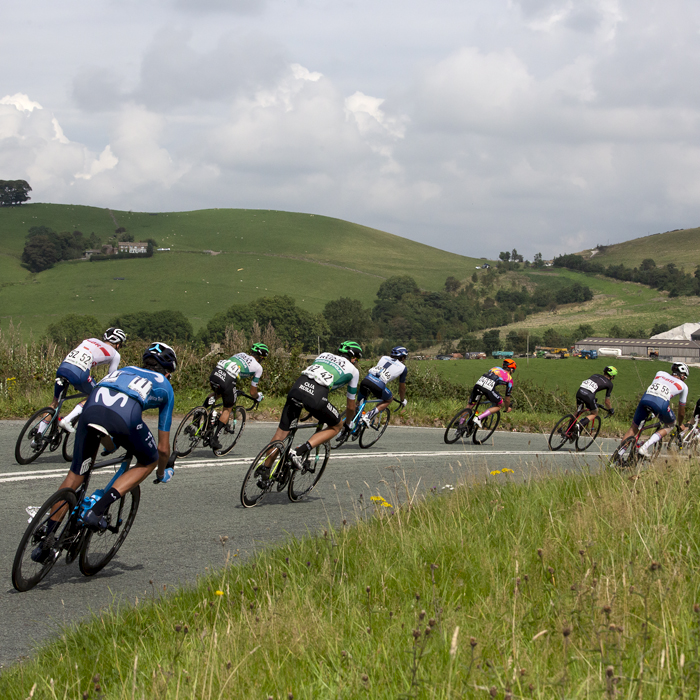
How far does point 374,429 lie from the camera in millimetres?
13883

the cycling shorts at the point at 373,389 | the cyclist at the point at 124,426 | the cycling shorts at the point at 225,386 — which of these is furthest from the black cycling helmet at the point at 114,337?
the cycling shorts at the point at 373,389

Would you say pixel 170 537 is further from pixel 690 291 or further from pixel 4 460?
pixel 690 291

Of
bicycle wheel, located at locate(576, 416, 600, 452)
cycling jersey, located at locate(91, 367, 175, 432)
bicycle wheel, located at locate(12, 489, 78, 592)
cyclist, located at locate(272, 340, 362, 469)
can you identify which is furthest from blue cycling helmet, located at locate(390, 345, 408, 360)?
bicycle wheel, located at locate(12, 489, 78, 592)

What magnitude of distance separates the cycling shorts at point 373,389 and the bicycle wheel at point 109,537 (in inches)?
314

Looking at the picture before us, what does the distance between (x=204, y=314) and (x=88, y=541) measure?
110328mm

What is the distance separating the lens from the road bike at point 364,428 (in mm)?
13078

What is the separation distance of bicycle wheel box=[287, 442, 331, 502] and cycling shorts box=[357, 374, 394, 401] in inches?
198

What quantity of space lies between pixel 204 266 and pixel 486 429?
442ft

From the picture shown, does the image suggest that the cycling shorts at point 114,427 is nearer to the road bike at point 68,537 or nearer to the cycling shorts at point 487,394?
the road bike at point 68,537

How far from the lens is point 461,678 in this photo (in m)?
3.11

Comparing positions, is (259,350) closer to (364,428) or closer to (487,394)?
(364,428)

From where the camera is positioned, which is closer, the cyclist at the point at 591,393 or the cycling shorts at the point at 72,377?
the cycling shorts at the point at 72,377

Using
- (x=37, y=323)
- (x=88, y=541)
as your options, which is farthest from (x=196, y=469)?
(x=37, y=323)

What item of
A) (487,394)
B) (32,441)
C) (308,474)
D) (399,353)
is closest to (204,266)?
(487,394)
